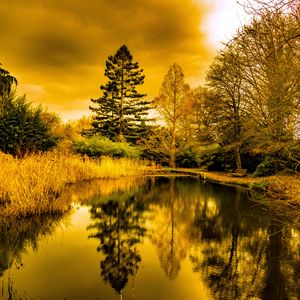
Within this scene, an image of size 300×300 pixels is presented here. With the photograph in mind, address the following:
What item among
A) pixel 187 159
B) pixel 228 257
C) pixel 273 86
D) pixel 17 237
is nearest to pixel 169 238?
pixel 228 257

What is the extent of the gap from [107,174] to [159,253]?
1445 cm

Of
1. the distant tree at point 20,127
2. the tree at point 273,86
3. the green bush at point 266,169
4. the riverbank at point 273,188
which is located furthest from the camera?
the green bush at point 266,169

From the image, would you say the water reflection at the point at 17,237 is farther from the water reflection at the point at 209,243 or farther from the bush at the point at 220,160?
the bush at the point at 220,160

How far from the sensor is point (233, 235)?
819 centimetres

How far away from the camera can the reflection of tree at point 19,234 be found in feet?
20.5

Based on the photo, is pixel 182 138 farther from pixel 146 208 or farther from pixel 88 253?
pixel 88 253

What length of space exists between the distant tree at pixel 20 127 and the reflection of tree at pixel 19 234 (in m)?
8.67

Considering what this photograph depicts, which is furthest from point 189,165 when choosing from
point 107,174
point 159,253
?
point 159,253

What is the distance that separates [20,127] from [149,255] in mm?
13625

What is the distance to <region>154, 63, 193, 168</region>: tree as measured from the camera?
31.8 meters

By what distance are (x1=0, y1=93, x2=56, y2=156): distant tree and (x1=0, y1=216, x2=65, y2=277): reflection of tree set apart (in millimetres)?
8669

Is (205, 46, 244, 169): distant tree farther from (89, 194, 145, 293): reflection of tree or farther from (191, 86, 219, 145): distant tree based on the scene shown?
(89, 194, 145, 293): reflection of tree

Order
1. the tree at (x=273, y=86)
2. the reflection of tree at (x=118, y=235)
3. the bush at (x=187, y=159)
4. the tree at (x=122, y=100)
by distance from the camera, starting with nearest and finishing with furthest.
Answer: the reflection of tree at (x=118, y=235), the tree at (x=273, y=86), the bush at (x=187, y=159), the tree at (x=122, y=100)

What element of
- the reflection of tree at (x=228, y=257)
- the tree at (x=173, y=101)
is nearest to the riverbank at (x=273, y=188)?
the reflection of tree at (x=228, y=257)
